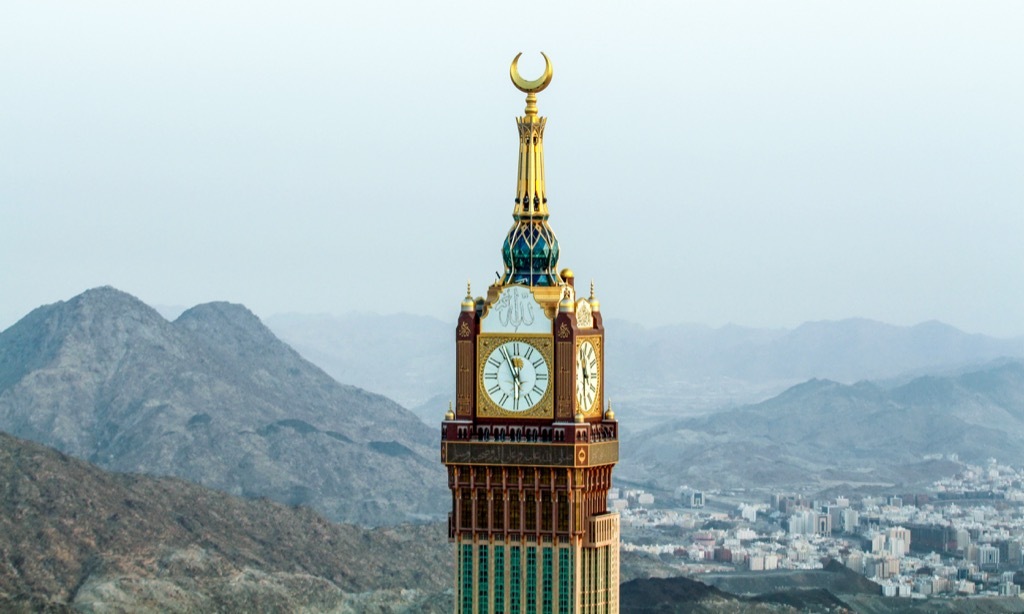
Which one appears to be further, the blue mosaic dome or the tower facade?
the blue mosaic dome

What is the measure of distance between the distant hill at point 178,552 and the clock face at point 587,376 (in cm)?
6937

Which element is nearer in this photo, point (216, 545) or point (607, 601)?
point (607, 601)

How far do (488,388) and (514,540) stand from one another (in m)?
3.07

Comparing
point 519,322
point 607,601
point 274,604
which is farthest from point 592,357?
point 274,604

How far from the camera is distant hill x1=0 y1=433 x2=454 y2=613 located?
129875mm

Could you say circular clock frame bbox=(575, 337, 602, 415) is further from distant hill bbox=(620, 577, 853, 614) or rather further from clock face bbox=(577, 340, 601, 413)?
distant hill bbox=(620, 577, 853, 614)

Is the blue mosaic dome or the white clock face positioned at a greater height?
the blue mosaic dome

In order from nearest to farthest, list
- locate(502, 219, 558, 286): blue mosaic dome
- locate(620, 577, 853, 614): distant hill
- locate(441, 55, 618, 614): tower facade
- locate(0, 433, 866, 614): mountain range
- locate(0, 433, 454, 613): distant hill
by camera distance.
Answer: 1. locate(441, 55, 618, 614): tower facade
2. locate(502, 219, 558, 286): blue mosaic dome
3. locate(0, 433, 454, 613): distant hill
4. locate(0, 433, 866, 614): mountain range
5. locate(620, 577, 853, 614): distant hill

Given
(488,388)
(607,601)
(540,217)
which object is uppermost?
(540,217)

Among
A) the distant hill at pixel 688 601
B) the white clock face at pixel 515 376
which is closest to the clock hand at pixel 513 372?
the white clock face at pixel 515 376

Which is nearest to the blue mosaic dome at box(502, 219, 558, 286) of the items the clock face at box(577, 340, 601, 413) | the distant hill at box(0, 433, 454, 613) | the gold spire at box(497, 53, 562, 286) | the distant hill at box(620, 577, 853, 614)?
the gold spire at box(497, 53, 562, 286)

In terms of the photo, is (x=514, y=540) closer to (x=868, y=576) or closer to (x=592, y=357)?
(x=592, y=357)

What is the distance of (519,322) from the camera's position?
51.5 metres

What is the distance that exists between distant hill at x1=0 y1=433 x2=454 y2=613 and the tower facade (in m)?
68.4
